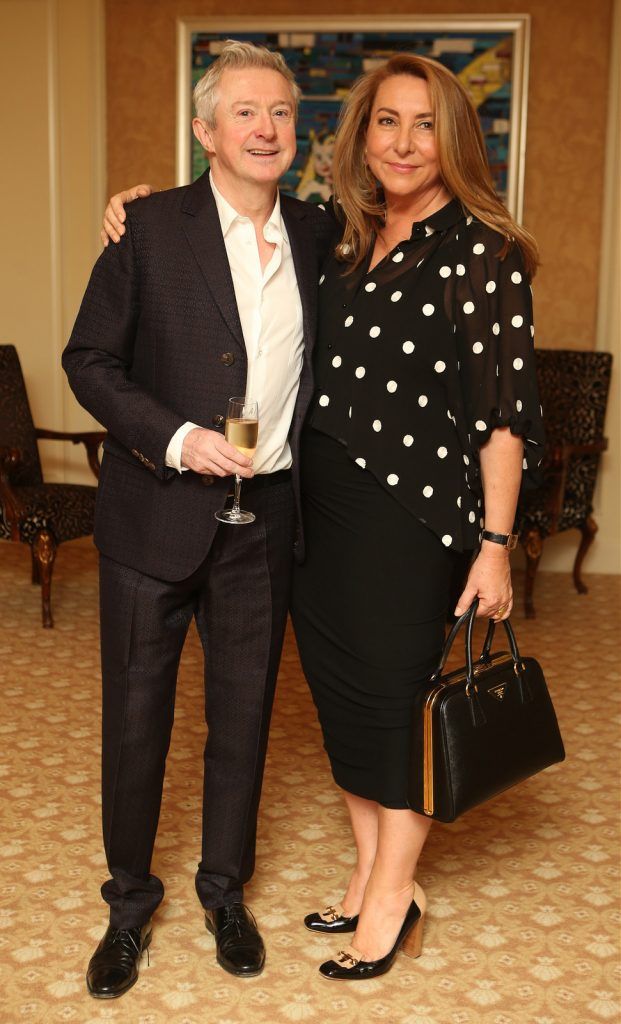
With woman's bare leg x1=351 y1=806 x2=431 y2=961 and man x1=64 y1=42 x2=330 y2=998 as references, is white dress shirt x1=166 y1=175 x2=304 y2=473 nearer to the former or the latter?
man x1=64 y1=42 x2=330 y2=998

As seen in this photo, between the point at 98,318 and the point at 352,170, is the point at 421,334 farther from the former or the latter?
the point at 98,318

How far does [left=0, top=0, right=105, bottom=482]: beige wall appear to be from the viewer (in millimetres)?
6465

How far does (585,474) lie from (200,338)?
4.21 m

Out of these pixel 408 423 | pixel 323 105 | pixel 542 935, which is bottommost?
pixel 542 935

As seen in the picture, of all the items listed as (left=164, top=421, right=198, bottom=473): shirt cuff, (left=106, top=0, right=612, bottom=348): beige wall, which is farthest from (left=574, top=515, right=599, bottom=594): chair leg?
(left=164, top=421, right=198, bottom=473): shirt cuff

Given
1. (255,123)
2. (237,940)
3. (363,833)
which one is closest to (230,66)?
(255,123)

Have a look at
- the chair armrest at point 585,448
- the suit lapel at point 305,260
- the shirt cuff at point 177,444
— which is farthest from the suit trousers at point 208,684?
the chair armrest at point 585,448

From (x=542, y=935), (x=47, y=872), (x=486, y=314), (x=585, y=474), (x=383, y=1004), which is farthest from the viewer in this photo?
(x=585, y=474)

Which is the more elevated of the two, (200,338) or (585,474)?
(200,338)

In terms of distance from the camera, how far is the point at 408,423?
2.30 m

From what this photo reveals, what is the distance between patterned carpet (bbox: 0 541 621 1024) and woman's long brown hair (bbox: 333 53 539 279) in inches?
63.4

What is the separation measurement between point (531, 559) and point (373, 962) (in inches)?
131

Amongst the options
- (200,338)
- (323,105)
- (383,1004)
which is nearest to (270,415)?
(200,338)

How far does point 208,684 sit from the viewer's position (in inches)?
100
